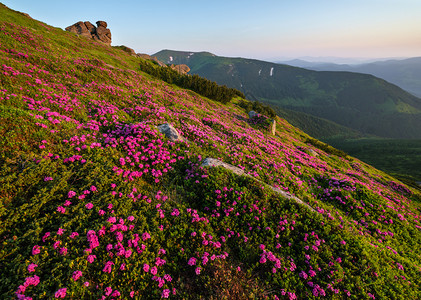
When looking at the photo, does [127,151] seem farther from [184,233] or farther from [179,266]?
[179,266]

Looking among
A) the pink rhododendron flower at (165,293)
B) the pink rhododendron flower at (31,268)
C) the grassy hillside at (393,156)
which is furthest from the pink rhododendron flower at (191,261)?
the grassy hillside at (393,156)

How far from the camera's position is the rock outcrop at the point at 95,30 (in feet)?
223

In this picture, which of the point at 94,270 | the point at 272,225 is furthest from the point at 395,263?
the point at 94,270

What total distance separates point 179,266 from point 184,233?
1123 mm

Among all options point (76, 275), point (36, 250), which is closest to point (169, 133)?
point (36, 250)

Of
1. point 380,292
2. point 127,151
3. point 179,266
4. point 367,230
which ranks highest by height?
point 127,151

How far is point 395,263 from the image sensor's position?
8.90 meters

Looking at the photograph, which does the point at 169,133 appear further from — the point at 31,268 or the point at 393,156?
the point at 393,156

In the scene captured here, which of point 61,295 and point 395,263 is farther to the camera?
point 395,263

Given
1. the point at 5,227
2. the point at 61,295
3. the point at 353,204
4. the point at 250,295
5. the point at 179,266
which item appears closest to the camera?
the point at 61,295

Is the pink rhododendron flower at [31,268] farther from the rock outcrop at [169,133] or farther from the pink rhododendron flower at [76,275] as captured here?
the rock outcrop at [169,133]

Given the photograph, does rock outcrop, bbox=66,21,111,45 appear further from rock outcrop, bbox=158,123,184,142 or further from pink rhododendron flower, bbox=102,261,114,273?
pink rhododendron flower, bbox=102,261,114,273

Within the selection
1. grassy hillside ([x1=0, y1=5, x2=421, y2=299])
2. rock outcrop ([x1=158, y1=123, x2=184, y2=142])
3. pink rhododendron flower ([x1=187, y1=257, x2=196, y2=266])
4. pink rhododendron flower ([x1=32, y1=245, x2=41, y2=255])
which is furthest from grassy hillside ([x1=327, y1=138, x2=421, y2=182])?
pink rhododendron flower ([x1=32, y1=245, x2=41, y2=255])

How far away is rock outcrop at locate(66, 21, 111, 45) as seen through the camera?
67988 millimetres
